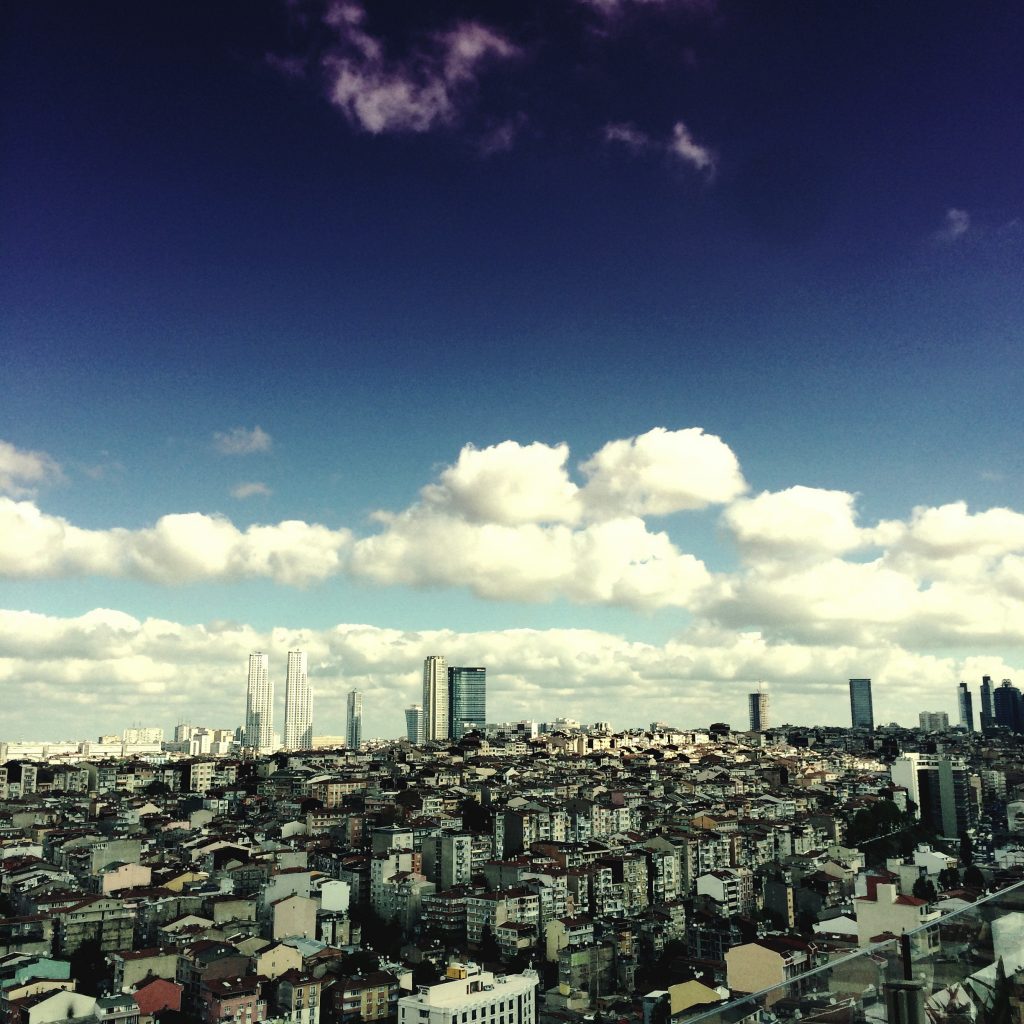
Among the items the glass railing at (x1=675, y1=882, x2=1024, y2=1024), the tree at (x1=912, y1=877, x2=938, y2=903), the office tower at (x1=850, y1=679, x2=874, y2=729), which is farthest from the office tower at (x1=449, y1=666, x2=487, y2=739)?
the glass railing at (x1=675, y1=882, x2=1024, y2=1024)

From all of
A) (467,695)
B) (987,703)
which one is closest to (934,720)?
(987,703)

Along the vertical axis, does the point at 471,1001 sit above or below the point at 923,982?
below

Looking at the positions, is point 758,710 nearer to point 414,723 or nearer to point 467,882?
point 414,723

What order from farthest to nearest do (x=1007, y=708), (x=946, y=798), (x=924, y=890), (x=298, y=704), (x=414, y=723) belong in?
(x=298, y=704) < (x=414, y=723) < (x=1007, y=708) < (x=946, y=798) < (x=924, y=890)

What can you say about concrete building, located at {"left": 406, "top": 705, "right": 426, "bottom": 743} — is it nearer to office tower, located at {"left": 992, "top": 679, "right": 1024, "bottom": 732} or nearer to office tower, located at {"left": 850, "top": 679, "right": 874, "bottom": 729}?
office tower, located at {"left": 850, "top": 679, "right": 874, "bottom": 729}

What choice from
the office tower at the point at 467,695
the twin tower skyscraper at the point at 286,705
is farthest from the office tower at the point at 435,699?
the twin tower skyscraper at the point at 286,705

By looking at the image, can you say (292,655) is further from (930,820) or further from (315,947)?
(315,947)
